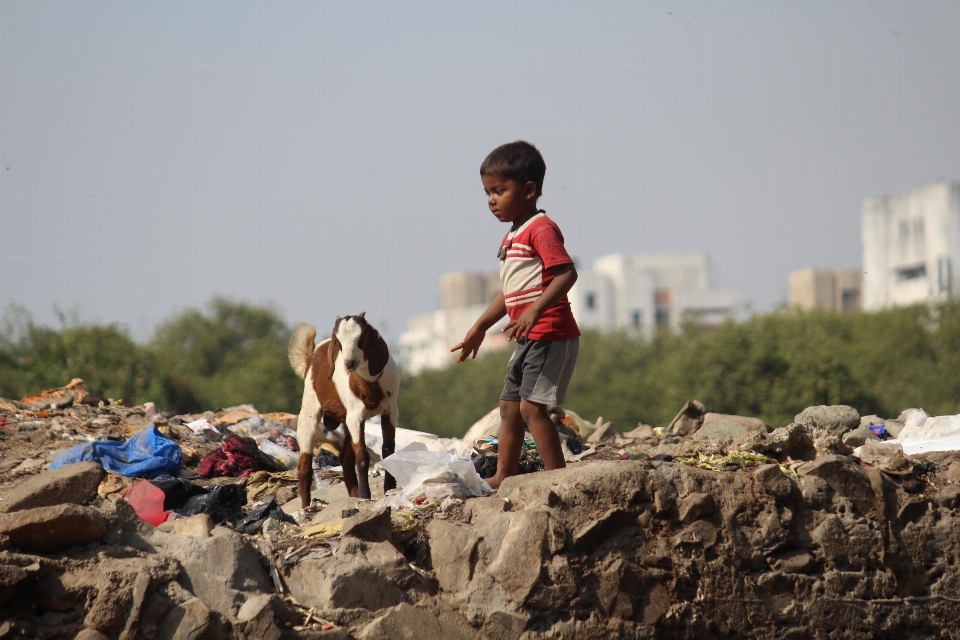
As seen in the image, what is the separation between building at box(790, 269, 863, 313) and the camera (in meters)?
89.1

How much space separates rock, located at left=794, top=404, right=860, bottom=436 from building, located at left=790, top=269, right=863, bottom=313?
275 feet

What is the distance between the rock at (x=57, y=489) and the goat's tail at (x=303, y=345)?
2.04 metres

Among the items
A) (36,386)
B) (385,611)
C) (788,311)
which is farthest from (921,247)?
(385,611)

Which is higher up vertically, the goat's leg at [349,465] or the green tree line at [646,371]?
the goat's leg at [349,465]

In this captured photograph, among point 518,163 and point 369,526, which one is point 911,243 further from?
point 369,526

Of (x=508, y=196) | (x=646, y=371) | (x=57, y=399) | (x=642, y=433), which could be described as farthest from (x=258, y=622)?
(x=646, y=371)

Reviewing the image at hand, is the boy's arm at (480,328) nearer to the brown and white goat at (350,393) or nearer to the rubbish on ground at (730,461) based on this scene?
the brown and white goat at (350,393)

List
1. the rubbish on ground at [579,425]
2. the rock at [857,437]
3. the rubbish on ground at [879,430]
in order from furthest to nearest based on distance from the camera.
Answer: the rubbish on ground at [579,425], the rubbish on ground at [879,430], the rock at [857,437]

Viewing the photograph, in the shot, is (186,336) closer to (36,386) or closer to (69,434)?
(36,386)

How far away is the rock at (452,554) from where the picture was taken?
456cm

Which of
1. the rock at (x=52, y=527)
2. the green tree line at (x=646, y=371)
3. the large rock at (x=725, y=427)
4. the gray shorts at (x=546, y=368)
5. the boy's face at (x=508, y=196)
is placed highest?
the boy's face at (x=508, y=196)

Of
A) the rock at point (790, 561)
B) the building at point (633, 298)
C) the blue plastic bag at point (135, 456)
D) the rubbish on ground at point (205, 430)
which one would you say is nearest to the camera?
the rock at point (790, 561)

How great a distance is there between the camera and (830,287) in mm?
89875

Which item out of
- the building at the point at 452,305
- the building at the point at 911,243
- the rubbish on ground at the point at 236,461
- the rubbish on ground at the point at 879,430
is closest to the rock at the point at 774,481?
the rubbish on ground at the point at 879,430
